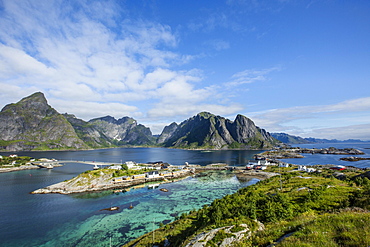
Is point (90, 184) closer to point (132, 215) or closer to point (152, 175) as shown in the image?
point (152, 175)

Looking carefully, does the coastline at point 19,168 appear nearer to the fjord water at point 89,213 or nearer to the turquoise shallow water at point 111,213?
the fjord water at point 89,213

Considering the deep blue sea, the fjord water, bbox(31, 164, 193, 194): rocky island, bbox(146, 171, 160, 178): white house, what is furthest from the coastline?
bbox(146, 171, 160, 178): white house

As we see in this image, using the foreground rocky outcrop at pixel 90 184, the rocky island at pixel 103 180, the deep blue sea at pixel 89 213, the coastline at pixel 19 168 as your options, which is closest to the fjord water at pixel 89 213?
the deep blue sea at pixel 89 213

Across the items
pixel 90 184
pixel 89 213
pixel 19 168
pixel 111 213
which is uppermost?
pixel 19 168

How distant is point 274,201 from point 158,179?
7509 centimetres

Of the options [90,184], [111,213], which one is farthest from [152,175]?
[111,213]

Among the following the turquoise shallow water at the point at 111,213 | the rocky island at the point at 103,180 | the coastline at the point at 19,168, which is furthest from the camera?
the coastline at the point at 19,168

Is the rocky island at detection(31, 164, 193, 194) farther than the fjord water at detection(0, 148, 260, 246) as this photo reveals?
Yes

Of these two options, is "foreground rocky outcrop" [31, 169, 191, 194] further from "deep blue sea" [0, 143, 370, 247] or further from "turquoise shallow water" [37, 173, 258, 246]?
"turquoise shallow water" [37, 173, 258, 246]

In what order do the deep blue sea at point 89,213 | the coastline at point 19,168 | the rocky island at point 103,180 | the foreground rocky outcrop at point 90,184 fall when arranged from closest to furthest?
the deep blue sea at point 89,213 → the foreground rocky outcrop at point 90,184 → the rocky island at point 103,180 → the coastline at point 19,168

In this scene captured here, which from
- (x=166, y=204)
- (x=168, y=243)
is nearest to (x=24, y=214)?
(x=166, y=204)

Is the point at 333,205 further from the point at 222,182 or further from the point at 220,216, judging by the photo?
the point at 222,182

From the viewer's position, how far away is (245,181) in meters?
90.9

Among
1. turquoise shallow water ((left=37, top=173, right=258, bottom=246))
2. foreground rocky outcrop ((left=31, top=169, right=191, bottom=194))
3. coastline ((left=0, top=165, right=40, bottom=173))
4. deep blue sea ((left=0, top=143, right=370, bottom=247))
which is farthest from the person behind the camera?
coastline ((left=0, top=165, right=40, bottom=173))
